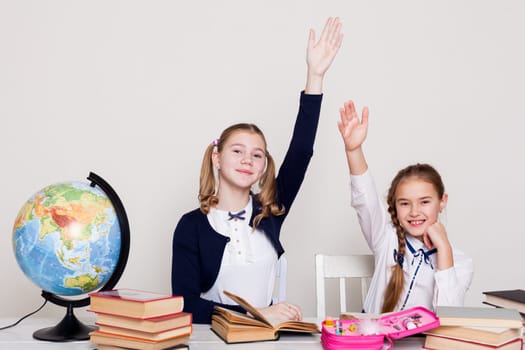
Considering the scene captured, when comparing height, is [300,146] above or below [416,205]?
above

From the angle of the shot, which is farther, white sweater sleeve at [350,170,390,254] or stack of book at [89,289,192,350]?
white sweater sleeve at [350,170,390,254]

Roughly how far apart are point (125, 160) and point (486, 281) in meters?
2.27

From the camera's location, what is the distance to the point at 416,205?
95.3 inches

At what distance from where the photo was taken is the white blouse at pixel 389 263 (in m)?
2.33

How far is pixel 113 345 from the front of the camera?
1531 mm

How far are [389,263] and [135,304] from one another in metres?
1.28

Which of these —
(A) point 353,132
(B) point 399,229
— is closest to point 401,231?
(B) point 399,229

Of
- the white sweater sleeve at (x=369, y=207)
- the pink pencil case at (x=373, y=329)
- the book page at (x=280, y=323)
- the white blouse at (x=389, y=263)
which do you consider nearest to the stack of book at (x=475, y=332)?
the pink pencil case at (x=373, y=329)

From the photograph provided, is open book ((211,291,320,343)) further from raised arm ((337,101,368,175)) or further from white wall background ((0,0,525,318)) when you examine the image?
white wall background ((0,0,525,318))

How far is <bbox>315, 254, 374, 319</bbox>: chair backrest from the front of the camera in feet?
8.19

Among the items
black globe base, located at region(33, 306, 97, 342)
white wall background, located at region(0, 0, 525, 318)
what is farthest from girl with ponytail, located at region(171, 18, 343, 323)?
white wall background, located at region(0, 0, 525, 318)

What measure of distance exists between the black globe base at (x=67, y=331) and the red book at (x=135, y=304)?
18 cm

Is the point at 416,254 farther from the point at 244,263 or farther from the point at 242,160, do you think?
the point at 242,160

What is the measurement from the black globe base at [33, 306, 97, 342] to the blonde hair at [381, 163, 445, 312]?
3.92 ft
